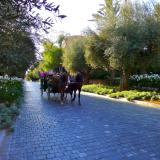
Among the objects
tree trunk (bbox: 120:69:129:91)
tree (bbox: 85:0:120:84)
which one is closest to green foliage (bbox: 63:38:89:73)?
tree (bbox: 85:0:120:84)

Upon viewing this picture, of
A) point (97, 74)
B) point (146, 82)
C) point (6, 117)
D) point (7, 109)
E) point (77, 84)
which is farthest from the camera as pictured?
point (97, 74)

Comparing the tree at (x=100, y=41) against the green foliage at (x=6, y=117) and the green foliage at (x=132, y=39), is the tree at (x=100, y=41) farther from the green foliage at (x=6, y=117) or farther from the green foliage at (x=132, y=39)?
the green foliage at (x=6, y=117)

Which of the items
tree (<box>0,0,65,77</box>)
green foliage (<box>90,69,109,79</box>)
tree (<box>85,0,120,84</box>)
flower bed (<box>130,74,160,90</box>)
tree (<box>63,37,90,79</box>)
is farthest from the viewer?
green foliage (<box>90,69,109,79</box>)

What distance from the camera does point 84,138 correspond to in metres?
8.41

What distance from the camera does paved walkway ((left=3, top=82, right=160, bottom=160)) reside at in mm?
6913

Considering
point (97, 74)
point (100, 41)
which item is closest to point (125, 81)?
point (100, 41)

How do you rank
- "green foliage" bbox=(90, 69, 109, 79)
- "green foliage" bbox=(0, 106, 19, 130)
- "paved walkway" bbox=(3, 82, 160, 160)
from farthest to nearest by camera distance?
1. "green foliage" bbox=(90, 69, 109, 79)
2. "green foliage" bbox=(0, 106, 19, 130)
3. "paved walkway" bbox=(3, 82, 160, 160)

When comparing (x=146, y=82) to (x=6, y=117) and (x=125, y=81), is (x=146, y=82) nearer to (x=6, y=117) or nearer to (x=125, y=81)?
(x=125, y=81)

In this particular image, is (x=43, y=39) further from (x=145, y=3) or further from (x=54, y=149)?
(x=145, y=3)

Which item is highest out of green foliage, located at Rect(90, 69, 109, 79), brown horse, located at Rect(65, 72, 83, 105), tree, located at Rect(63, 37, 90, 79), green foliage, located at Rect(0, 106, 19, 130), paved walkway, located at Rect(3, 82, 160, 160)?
tree, located at Rect(63, 37, 90, 79)

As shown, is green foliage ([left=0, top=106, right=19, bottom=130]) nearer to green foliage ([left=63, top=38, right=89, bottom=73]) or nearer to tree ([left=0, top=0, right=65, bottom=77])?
tree ([left=0, top=0, right=65, bottom=77])

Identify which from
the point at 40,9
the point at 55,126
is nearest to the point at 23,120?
the point at 55,126

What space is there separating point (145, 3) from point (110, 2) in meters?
8.92

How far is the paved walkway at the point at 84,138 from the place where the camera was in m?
6.91
